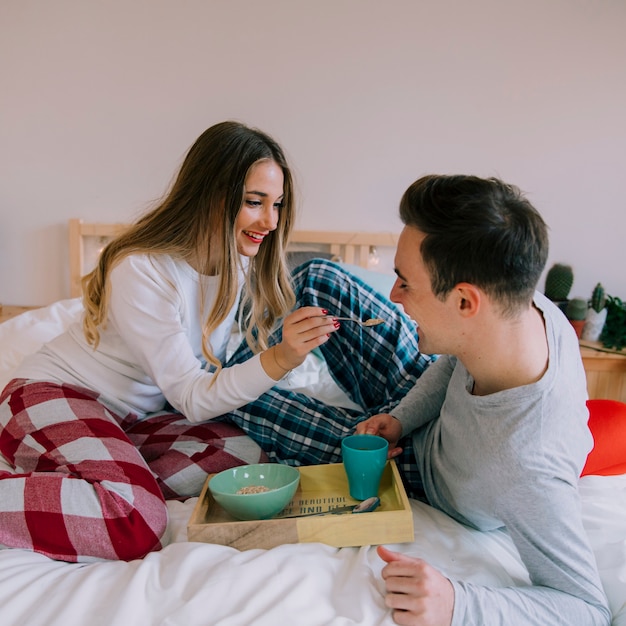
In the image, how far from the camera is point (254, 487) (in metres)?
1.08

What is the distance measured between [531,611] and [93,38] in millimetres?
2622

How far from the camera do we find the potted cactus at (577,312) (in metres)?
2.46

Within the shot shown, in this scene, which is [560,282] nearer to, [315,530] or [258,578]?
[315,530]

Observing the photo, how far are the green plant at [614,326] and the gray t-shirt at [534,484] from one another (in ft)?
5.07

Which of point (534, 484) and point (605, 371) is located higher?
point (534, 484)

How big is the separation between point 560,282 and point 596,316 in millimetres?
217

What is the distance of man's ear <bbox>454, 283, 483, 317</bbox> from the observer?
87cm

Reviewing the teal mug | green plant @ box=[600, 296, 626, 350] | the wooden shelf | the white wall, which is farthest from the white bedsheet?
the white wall

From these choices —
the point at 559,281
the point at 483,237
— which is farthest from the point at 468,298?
the point at 559,281

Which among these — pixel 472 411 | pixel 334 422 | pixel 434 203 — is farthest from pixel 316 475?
pixel 434 203

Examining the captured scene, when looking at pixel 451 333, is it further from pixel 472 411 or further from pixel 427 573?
pixel 427 573

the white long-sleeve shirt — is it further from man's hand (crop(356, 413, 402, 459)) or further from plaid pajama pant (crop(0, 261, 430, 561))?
man's hand (crop(356, 413, 402, 459))

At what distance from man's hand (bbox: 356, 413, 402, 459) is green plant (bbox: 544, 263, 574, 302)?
1.54 meters

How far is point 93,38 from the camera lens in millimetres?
2500
